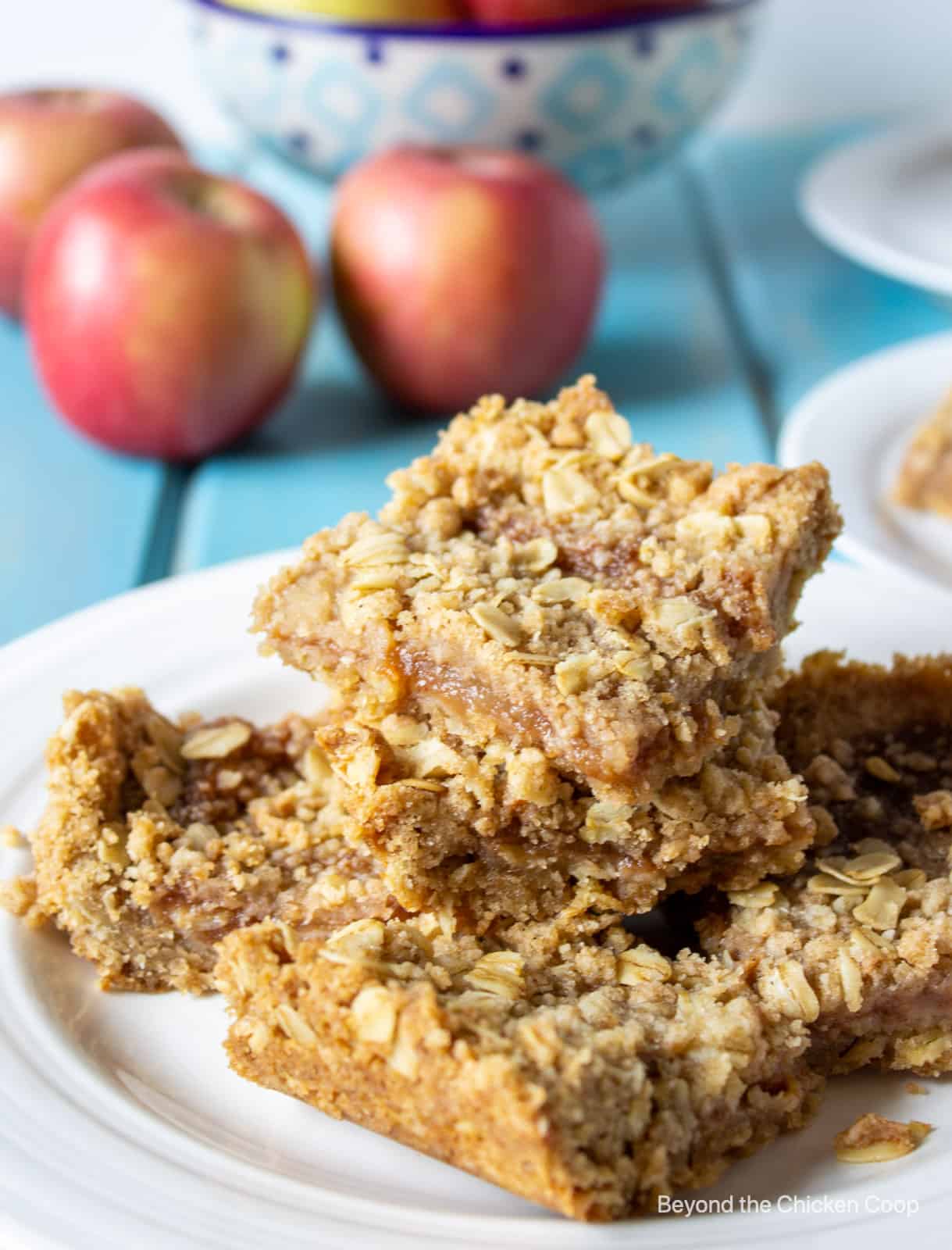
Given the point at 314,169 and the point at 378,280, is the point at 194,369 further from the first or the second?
the point at 314,169

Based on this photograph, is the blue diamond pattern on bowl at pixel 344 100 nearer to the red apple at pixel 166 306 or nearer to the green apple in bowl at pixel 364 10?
the green apple in bowl at pixel 364 10

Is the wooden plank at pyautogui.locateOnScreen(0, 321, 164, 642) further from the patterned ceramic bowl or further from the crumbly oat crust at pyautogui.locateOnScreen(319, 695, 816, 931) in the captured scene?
the crumbly oat crust at pyautogui.locateOnScreen(319, 695, 816, 931)

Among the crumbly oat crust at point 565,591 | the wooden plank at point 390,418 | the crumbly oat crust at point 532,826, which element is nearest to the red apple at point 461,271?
the wooden plank at point 390,418

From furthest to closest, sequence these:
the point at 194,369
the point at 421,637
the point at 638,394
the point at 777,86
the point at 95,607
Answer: the point at 777,86, the point at 638,394, the point at 194,369, the point at 95,607, the point at 421,637

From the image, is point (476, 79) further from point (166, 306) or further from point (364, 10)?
point (166, 306)

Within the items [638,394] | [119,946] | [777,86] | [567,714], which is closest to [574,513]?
[567,714]

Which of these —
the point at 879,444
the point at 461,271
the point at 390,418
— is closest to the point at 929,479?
the point at 879,444
